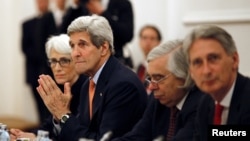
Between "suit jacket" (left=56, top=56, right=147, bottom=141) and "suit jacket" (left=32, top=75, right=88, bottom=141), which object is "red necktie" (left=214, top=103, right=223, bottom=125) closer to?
"suit jacket" (left=56, top=56, right=147, bottom=141)

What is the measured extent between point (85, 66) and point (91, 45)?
12 cm

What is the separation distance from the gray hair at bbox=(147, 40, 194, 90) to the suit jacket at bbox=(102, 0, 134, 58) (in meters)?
1.47

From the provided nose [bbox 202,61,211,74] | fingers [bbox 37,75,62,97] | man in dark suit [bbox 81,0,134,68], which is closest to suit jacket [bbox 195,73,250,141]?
nose [bbox 202,61,211,74]

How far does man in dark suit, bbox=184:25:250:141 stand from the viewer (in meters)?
2.26

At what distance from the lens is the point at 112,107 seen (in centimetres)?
299

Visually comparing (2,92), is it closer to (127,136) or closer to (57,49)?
(57,49)

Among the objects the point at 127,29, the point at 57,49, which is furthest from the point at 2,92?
the point at 57,49

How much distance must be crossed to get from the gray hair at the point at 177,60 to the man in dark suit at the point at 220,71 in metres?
0.41

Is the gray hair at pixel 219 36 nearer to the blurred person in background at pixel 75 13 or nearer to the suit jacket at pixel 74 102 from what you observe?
the suit jacket at pixel 74 102

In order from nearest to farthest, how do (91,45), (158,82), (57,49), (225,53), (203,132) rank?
1. (225,53)
2. (203,132)
3. (158,82)
4. (91,45)
5. (57,49)

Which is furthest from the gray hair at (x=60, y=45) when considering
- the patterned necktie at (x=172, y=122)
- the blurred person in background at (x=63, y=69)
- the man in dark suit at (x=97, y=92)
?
the patterned necktie at (x=172, y=122)

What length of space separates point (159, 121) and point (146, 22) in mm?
3166

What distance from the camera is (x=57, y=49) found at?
342 cm

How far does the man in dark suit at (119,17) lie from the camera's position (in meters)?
4.34
